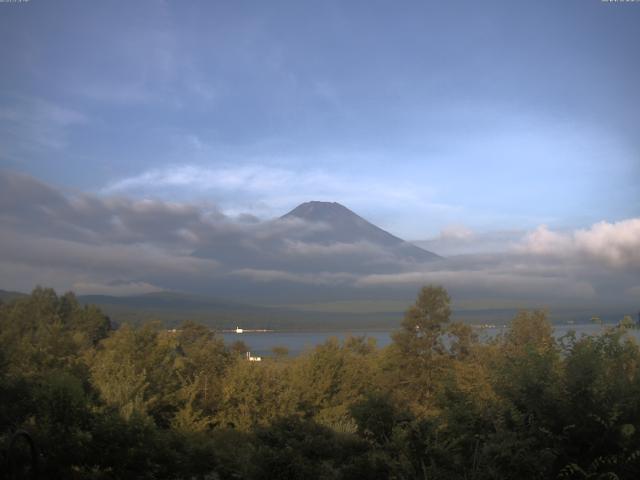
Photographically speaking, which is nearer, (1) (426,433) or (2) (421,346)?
(1) (426,433)

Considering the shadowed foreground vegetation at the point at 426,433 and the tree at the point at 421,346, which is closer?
the shadowed foreground vegetation at the point at 426,433

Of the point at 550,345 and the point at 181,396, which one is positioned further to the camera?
the point at 181,396

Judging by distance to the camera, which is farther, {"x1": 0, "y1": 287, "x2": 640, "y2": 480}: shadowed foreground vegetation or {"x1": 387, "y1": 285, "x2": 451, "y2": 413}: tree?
{"x1": 387, "y1": 285, "x2": 451, "y2": 413}: tree

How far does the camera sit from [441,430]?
700 cm

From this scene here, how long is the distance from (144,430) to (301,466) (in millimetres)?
2532

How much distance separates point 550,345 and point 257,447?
4.12 m

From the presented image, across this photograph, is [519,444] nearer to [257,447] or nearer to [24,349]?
[257,447]

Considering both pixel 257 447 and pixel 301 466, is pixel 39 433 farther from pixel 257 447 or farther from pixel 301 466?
pixel 301 466

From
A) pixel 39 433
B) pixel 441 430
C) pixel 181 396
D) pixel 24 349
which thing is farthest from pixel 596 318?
pixel 24 349

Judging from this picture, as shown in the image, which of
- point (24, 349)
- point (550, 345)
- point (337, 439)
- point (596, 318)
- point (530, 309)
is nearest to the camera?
point (337, 439)

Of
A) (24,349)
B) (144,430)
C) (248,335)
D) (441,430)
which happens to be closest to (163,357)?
(24,349)

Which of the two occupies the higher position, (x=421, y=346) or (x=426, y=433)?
(x=426, y=433)

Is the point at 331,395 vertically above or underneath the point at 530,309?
underneath

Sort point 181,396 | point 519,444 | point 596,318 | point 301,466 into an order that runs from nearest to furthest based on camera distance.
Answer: point 519,444
point 301,466
point 596,318
point 181,396
